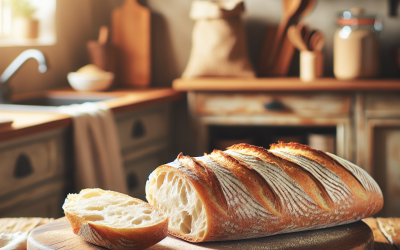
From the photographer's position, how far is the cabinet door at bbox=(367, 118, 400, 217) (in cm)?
247

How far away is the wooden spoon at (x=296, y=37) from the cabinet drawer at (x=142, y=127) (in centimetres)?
81

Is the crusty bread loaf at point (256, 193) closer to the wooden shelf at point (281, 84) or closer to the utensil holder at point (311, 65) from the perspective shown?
the wooden shelf at point (281, 84)

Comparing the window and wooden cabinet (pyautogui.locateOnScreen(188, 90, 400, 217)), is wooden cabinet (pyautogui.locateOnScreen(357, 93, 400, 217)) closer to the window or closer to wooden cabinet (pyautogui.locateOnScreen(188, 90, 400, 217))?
wooden cabinet (pyautogui.locateOnScreen(188, 90, 400, 217))

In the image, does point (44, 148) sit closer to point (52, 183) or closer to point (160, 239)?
point (52, 183)

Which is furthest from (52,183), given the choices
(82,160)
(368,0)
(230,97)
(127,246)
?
(368,0)

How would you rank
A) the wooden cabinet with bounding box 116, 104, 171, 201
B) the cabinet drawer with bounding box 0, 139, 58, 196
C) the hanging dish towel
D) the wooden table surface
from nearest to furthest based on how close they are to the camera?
the wooden table surface < the cabinet drawer with bounding box 0, 139, 58, 196 < the hanging dish towel < the wooden cabinet with bounding box 116, 104, 171, 201

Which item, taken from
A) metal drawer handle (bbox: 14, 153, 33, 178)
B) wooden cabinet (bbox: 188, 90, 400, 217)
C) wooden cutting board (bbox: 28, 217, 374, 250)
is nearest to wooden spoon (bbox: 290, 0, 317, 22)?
wooden cabinet (bbox: 188, 90, 400, 217)

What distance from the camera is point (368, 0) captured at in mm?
2791

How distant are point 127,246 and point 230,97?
6.34 ft

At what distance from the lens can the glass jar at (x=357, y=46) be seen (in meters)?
2.50

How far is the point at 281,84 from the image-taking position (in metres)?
2.51

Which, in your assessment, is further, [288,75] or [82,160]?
[288,75]

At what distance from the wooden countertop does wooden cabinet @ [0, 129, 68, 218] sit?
5 centimetres

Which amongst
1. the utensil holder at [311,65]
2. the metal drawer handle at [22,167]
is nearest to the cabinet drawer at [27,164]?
the metal drawer handle at [22,167]
